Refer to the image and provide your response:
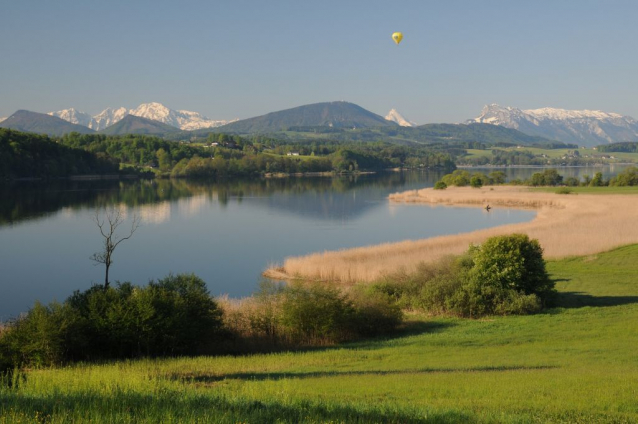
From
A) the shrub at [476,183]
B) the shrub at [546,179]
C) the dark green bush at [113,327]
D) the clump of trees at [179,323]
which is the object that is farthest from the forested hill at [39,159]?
the dark green bush at [113,327]

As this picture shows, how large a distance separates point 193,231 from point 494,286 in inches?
1438

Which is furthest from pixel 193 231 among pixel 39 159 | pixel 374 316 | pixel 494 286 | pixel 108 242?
pixel 39 159

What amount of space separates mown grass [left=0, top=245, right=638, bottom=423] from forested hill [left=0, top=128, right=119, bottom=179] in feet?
351

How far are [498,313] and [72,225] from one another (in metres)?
44.0

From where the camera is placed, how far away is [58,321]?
14.3 meters

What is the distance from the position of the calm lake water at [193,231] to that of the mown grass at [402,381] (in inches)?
599

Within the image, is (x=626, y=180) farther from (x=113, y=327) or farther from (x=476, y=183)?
(x=113, y=327)

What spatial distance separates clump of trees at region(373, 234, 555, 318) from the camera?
19.9 meters

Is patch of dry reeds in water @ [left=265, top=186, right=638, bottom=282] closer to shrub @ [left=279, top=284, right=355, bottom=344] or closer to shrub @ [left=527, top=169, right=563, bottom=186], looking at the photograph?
shrub @ [left=279, top=284, right=355, bottom=344]

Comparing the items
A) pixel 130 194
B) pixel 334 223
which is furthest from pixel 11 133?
pixel 334 223

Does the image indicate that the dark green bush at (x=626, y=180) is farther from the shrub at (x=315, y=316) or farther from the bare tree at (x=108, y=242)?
the shrub at (x=315, y=316)

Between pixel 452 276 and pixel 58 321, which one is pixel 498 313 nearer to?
pixel 452 276

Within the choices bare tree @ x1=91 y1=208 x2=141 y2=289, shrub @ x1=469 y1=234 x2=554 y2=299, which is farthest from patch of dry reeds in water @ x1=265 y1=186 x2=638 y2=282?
bare tree @ x1=91 y1=208 x2=141 y2=289

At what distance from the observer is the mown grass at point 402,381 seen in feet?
24.6
